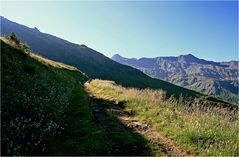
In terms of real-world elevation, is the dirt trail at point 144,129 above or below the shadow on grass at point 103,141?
above

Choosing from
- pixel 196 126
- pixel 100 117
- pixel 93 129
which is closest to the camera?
pixel 196 126

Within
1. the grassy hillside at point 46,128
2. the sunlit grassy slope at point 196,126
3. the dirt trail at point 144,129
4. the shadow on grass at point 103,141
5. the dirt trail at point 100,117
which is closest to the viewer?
the grassy hillside at point 46,128

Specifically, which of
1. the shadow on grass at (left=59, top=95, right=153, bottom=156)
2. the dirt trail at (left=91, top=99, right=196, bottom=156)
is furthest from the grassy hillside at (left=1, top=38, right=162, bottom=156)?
the dirt trail at (left=91, top=99, right=196, bottom=156)

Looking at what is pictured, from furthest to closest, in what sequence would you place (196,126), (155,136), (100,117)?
(100,117) < (155,136) < (196,126)

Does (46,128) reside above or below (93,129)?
above

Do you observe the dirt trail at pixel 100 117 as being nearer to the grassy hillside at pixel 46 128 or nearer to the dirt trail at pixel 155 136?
the grassy hillside at pixel 46 128

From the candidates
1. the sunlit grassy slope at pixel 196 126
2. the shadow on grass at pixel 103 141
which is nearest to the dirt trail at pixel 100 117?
the shadow on grass at pixel 103 141

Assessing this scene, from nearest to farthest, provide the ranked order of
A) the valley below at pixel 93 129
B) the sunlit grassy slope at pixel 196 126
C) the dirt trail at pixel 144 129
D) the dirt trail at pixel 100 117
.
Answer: the valley below at pixel 93 129, the sunlit grassy slope at pixel 196 126, the dirt trail at pixel 144 129, the dirt trail at pixel 100 117

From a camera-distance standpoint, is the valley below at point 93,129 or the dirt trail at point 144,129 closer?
the valley below at point 93,129

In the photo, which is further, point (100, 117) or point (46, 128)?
point (100, 117)

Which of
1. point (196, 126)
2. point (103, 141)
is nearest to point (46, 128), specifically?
point (103, 141)

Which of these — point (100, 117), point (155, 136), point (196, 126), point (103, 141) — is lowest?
point (103, 141)

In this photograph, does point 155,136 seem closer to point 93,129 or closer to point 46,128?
point 93,129

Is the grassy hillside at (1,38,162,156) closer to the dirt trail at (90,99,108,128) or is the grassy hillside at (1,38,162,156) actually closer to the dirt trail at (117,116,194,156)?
the dirt trail at (90,99,108,128)
